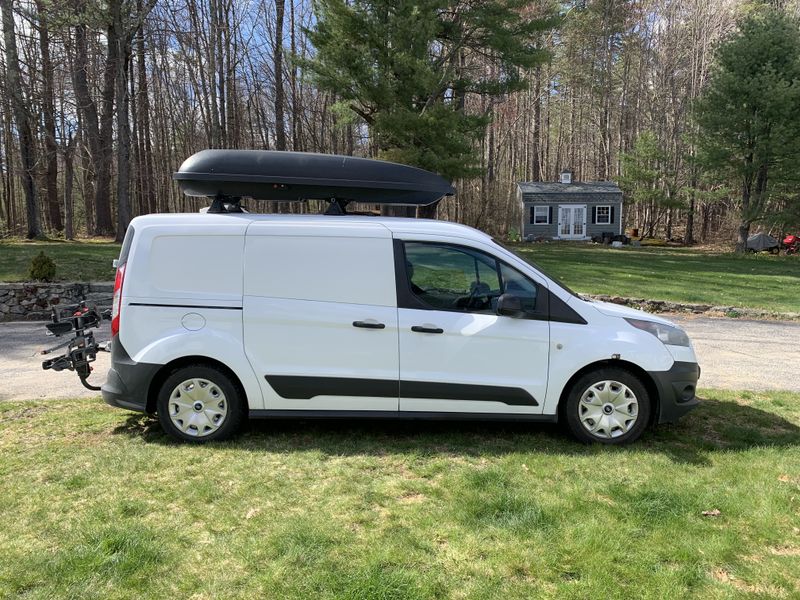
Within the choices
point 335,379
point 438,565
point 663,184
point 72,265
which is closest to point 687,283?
point 335,379

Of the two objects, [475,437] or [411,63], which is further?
[411,63]

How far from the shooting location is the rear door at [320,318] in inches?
175

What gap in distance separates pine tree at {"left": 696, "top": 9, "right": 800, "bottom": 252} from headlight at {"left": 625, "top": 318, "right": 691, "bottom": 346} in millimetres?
27513

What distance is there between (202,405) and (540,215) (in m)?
34.8

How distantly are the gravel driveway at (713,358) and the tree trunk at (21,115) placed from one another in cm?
1391

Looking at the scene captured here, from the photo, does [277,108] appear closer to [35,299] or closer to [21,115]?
[21,115]

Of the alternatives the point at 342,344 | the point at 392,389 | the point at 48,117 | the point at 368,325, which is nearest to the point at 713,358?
the point at 392,389

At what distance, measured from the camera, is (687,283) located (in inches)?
624

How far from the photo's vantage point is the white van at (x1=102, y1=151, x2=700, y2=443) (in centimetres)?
446

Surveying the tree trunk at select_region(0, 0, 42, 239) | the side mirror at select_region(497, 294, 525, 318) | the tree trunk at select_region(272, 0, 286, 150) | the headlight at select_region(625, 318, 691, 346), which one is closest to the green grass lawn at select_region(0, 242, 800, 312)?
the tree trunk at select_region(0, 0, 42, 239)

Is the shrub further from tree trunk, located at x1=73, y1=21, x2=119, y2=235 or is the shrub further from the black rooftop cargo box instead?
tree trunk, located at x1=73, y1=21, x2=119, y2=235

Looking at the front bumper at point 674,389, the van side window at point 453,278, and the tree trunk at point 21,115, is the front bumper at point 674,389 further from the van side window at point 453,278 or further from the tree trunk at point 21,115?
the tree trunk at point 21,115

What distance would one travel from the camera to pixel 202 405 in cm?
452

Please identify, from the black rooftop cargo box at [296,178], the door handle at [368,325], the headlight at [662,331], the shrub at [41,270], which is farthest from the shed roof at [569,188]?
the door handle at [368,325]
